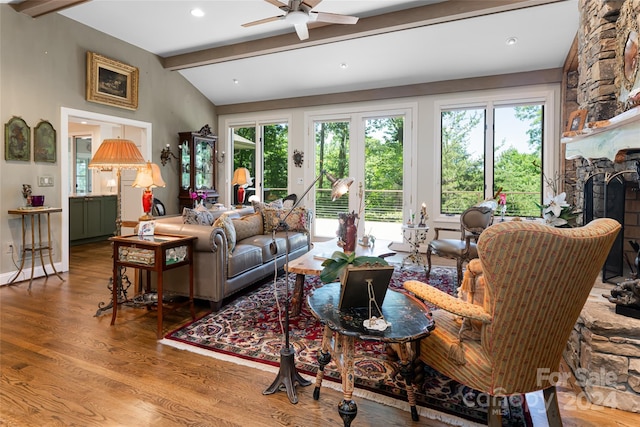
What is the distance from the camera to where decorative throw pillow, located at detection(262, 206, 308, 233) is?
465 cm

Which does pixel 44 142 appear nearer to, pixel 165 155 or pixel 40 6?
pixel 40 6

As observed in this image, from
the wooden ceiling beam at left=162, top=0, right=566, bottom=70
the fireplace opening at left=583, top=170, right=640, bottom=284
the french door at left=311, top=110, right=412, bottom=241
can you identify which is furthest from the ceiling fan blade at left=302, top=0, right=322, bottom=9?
the french door at left=311, top=110, right=412, bottom=241

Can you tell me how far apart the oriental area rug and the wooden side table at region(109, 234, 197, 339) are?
314 mm

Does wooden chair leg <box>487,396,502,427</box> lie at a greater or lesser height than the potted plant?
lesser

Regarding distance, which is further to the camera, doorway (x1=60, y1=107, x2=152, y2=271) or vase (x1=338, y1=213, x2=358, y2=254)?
doorway (x1=60, y1=107, x2=152, y2=271)

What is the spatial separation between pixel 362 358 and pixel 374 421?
0.60m

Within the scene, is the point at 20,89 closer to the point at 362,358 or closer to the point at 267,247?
the point at 267,247

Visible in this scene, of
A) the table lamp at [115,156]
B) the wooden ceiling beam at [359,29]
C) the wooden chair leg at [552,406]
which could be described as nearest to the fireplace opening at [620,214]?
the wooden chair leg at [552,406]

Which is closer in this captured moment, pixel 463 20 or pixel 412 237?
pixel 463 20

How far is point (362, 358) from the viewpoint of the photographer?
2.32m

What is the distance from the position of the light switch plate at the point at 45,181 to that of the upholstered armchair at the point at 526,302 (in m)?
4.98

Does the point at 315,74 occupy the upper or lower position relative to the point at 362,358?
upper

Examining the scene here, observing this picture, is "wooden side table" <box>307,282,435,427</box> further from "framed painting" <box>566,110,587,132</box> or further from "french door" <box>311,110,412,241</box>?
"french door" <box>311,110,412,241</box>

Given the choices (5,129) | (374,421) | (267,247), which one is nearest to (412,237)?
(267,247)
